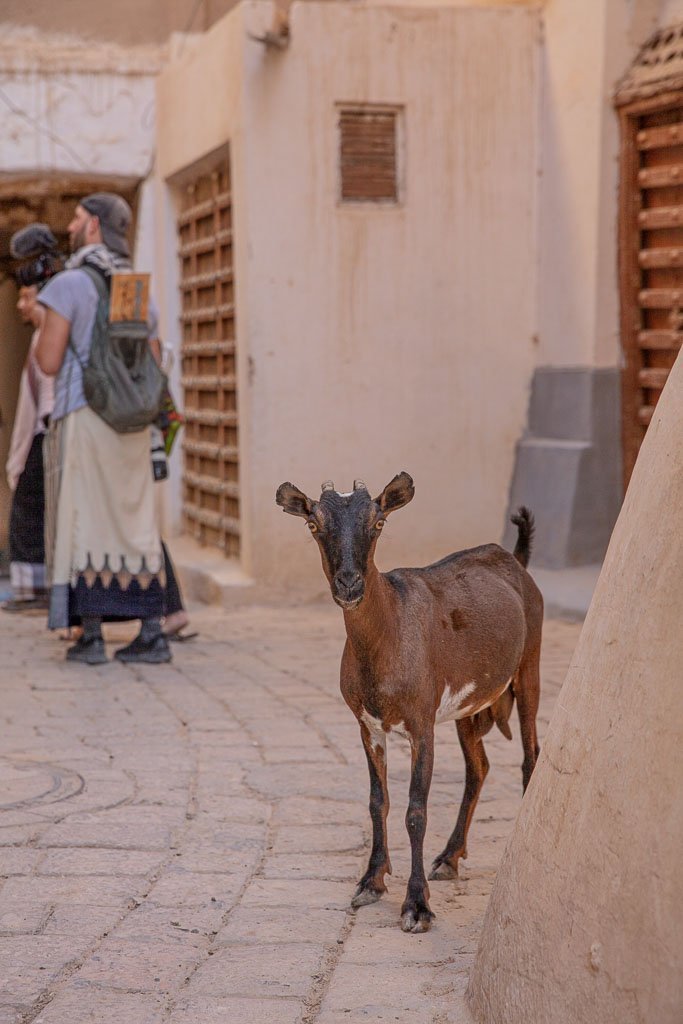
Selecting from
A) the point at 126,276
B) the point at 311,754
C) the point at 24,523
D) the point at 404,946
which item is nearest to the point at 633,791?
the point at 404,946

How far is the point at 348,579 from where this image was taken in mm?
3434

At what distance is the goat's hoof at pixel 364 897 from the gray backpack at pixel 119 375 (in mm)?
3541

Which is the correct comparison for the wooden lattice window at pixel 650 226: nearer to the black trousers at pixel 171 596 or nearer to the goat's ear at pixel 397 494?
the black trousers at pixel 171 596

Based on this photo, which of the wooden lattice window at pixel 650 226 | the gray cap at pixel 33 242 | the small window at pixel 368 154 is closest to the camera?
the gray cap at pixel 33 242

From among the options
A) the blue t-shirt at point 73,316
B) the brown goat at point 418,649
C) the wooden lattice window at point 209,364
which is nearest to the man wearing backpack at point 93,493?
the blue t-shirt at point 73,316

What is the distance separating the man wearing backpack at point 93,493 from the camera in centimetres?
696

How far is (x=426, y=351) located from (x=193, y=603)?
223 cm

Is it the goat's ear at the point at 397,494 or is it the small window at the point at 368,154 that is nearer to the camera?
the goat's ear at the point at 397,494

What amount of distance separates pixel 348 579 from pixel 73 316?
3879 millimetres

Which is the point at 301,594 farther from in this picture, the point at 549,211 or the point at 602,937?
the point at 602,937

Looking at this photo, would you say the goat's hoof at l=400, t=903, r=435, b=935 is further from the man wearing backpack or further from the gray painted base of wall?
the gray painted base of wall

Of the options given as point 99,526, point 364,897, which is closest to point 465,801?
point 364,897

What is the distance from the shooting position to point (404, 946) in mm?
3510

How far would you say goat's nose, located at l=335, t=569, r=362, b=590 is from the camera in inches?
135
